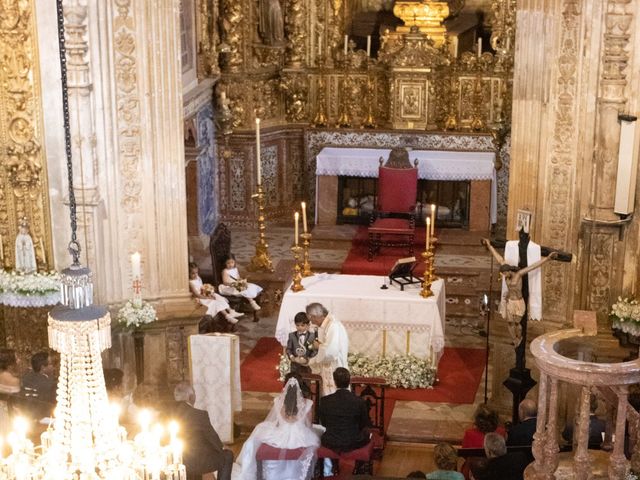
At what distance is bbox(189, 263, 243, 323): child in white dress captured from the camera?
14906mm

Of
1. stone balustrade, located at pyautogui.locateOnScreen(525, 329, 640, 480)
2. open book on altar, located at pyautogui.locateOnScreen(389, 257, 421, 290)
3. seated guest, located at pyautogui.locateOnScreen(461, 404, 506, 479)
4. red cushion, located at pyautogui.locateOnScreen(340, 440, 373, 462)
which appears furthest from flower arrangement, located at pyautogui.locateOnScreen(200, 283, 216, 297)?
stone balustrade, located at pyautogui.locateOnScreen(525, 329, 640, 480)

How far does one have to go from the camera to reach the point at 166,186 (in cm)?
1263

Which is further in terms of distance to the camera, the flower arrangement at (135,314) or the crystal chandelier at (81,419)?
the flower arrangement at (135,314)

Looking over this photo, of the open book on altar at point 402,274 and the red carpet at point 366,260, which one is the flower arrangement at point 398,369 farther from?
the red carpet at point 366,260

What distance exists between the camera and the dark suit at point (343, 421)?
1110 centimetres

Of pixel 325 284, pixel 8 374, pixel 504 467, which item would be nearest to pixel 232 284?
pixel 325 284

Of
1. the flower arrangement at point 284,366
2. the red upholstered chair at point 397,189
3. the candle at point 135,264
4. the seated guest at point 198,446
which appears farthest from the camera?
the red upholstered chair at point 397,189

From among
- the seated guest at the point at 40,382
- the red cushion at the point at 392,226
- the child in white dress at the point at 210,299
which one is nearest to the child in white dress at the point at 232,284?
the child in white dress at the point at 210,299

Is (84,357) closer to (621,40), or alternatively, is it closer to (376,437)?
(376,437)

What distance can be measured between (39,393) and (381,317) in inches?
158

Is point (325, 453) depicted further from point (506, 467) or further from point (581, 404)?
point (581, 404)

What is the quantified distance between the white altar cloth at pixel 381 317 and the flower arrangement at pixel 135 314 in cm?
187

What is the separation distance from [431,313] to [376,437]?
82.4 inches

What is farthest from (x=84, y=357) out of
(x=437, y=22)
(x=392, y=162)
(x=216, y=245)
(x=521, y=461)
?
(x=437, y=22)
